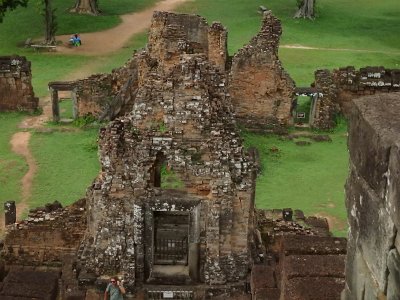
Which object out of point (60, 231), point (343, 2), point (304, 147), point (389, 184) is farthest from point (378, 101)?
point (343, 2)

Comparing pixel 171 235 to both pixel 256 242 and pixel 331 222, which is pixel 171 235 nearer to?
pixel 256 242

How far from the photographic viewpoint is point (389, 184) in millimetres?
3346

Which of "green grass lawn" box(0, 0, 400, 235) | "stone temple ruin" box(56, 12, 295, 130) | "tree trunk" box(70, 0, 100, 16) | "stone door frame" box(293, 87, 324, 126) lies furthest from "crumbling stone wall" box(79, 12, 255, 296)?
"tree trunk" box(70, 0, 100, 16)

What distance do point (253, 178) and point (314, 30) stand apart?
27.1 metres

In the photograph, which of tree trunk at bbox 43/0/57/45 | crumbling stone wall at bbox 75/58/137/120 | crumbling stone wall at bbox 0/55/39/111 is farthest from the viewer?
tree trunk at bbox 43/0/57/45

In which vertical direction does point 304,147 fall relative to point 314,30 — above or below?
below

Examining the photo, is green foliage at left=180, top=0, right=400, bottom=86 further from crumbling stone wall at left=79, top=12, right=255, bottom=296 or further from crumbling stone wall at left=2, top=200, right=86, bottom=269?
crumbling stone wall at left=79, top=12, right=255, bottom=296

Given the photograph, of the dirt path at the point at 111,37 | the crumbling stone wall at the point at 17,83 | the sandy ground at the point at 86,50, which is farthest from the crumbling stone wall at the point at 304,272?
the dirt path at the point at 111,37

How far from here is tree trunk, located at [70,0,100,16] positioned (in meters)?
38.0

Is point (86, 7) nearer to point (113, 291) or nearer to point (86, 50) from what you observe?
point (86, 50)

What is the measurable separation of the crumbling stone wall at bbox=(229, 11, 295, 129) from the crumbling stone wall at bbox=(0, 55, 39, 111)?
7.37 metres

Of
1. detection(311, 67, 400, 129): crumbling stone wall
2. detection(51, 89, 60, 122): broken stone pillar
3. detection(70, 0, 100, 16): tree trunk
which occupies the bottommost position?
detection(51, 89, 60, 122): broken stone pillar

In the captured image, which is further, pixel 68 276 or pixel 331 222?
pixel 331 222

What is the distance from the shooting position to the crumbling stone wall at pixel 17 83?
913 inches
